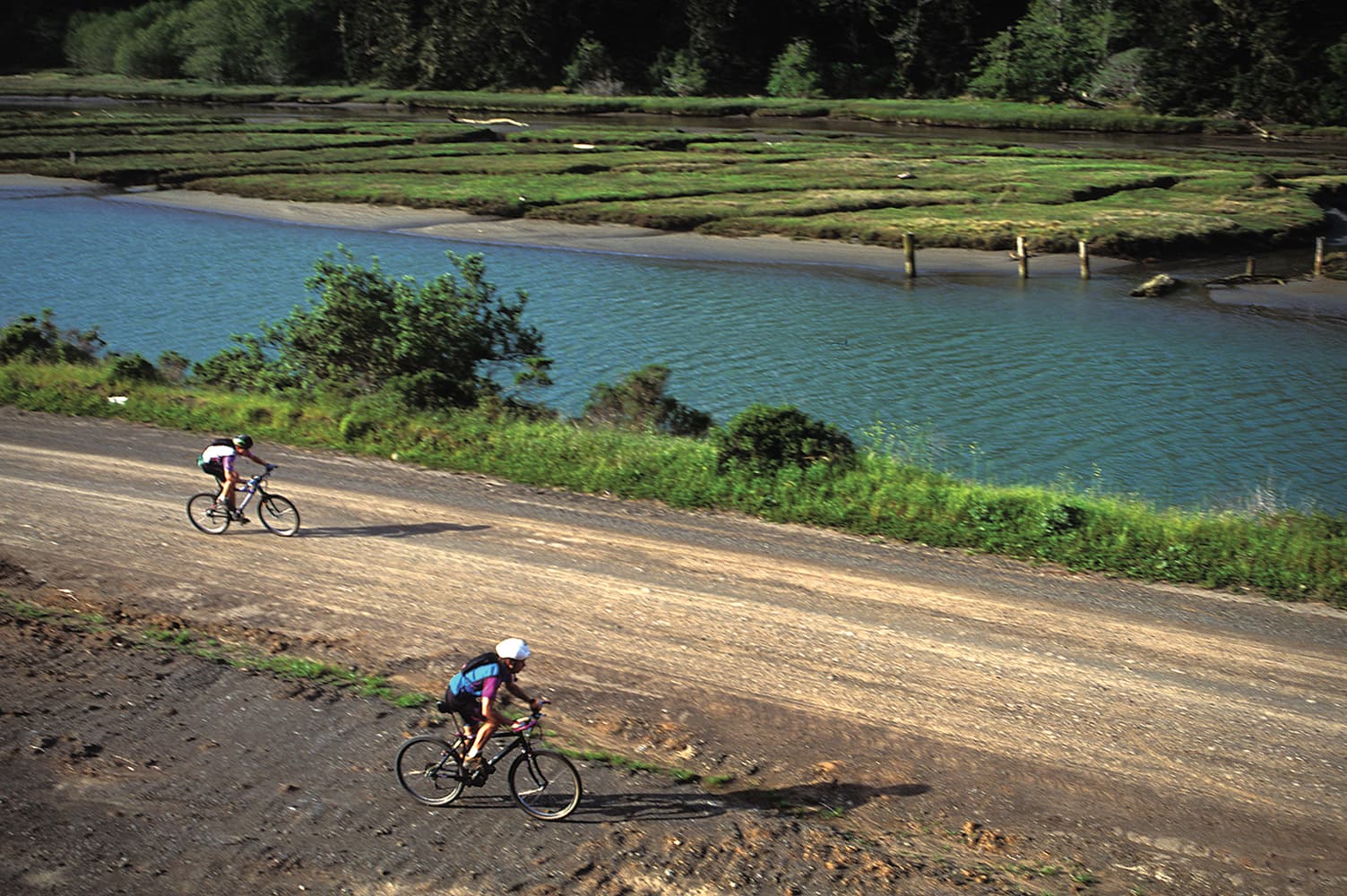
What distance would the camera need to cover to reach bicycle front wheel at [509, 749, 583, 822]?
13.6 meters

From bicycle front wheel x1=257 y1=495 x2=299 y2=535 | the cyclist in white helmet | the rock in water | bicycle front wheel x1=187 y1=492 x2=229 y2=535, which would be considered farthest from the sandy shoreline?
the cyclist in white helmet

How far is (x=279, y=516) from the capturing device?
22.8 metres

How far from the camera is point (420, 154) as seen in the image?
10294 centimetres

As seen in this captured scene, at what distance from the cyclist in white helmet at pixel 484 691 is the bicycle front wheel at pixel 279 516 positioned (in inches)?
410

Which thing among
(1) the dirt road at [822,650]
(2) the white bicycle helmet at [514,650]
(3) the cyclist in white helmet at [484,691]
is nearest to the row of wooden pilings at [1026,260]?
(1) the dirt road at [822,650]

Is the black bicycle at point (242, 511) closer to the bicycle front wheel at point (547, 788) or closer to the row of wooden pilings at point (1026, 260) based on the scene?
the bicycle front wheel at point (547, 788)

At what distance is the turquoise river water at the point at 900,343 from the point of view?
36031 mm

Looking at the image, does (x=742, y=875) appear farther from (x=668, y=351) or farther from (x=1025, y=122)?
(x=1025, y=122)

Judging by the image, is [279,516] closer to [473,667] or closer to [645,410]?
[473,667]

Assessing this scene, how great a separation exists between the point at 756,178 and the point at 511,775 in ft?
258

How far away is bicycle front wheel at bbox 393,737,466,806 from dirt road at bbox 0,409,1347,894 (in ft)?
2.15

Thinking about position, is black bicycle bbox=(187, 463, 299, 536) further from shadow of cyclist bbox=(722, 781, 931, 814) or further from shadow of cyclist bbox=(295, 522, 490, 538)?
shadow of cyclist bbox=(722, 781, 931, 814)

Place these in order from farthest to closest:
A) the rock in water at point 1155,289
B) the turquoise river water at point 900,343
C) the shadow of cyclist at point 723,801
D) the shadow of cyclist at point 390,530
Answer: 1. the rock in water at point 1155,289
2. the turquoise river water at point 900,343
3. the shadow of cyclist at point 390,530
4. the shadow of cyclist at point 723,801

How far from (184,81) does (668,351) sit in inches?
6373
